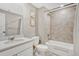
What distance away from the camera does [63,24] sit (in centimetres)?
338

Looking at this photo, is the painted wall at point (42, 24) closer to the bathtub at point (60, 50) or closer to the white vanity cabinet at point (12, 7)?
the bathtub at point (60, 50)

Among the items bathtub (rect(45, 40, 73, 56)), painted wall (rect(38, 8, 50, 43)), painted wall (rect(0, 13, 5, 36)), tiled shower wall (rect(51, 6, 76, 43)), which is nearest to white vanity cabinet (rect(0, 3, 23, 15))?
painted wall (rect(0, 13, 5, 36))

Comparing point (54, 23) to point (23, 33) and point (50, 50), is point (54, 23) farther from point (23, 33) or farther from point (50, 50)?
point (23, 33)

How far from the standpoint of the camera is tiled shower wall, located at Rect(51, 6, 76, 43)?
3.10 metres

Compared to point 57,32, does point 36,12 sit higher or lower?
higher

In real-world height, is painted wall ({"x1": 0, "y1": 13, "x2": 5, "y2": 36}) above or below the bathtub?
above

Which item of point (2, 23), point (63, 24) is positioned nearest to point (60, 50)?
point (63, 24)

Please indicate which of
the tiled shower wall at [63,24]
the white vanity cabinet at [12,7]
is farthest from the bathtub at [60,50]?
the white vanity cabinet at [12,7]

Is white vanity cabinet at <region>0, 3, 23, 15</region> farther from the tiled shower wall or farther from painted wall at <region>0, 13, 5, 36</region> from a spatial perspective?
the tiled shower wall

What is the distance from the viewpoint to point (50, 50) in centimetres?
273

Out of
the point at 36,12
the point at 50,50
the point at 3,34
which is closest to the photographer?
the point at 3,34

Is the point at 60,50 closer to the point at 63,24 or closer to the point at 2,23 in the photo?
the point at 63,24

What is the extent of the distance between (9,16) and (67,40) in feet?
8.90

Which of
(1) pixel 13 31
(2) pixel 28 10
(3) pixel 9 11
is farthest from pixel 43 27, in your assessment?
(3) pixel 9 11
